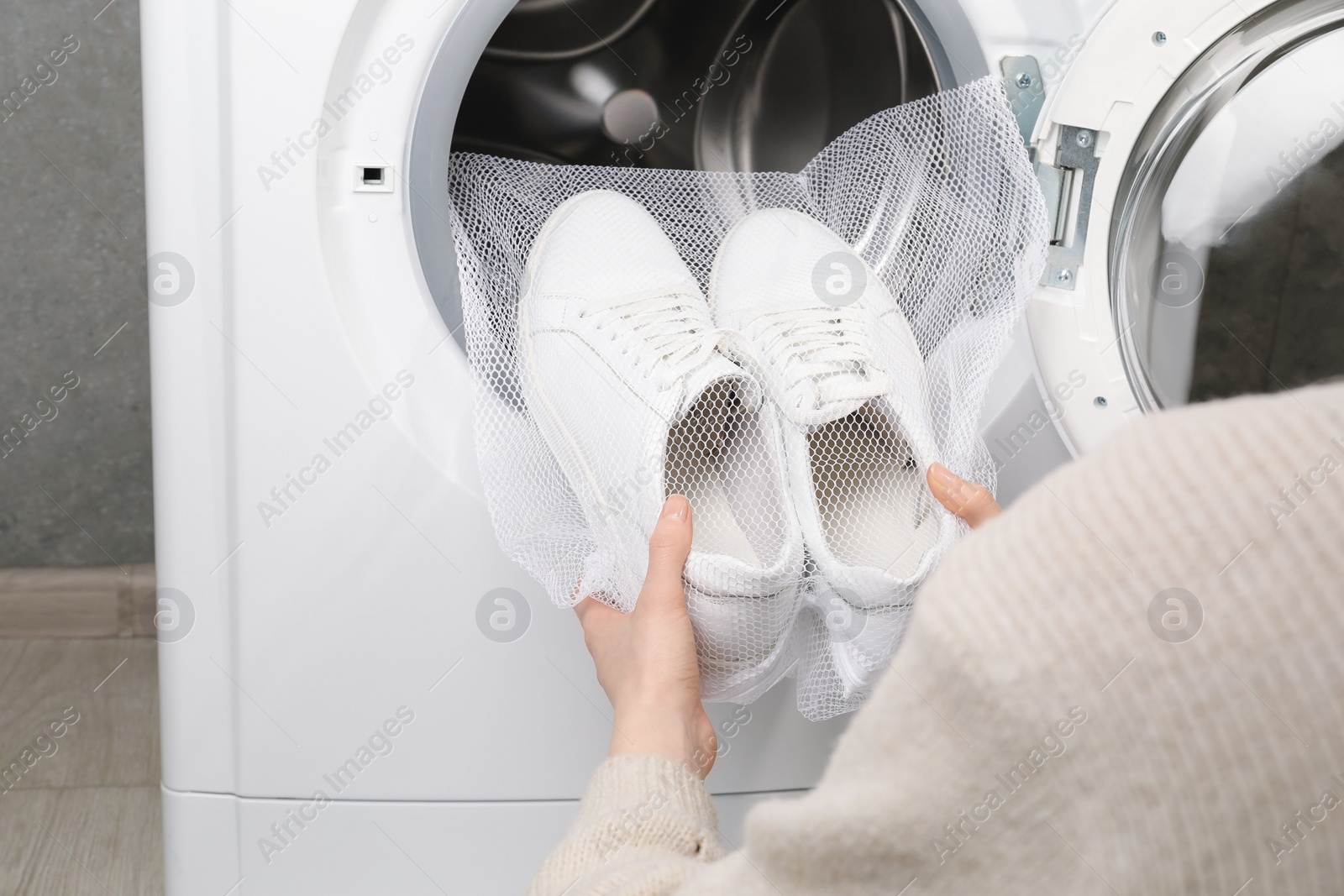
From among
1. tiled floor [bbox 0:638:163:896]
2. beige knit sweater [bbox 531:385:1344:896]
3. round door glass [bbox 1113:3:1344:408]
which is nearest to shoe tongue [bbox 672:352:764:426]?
round door glass [bbox 1113:3:1344:408]

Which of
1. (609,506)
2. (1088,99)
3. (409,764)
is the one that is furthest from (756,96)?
(409,764)

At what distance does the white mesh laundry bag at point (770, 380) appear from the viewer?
0.55m

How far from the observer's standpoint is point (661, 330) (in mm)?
619

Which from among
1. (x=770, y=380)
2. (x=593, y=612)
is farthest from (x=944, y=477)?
(x=593, y=612)

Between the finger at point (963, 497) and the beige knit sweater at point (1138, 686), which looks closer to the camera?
the beige knit sweater at point (1138, 686)

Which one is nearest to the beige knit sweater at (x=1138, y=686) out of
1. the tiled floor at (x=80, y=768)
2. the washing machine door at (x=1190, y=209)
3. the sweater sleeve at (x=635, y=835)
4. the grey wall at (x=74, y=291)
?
the sweater sleeve at (x=635, y=835)

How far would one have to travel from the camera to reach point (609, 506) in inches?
22.8

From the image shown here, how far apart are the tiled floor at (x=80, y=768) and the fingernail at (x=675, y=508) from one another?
80 centimetres

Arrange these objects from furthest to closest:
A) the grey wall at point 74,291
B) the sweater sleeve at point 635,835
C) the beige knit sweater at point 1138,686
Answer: the grey wall at point 74,291 → the sweater sleeve at point 635,835 → the beige knit sweater at point 1138,686

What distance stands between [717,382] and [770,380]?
0.03m

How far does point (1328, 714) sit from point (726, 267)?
1.92ft

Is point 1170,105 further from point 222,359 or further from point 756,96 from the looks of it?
point 222,359

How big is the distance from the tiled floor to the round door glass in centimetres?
105

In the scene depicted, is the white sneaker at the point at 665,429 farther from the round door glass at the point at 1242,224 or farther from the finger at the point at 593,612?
the round door glass at the point at 1242,224
